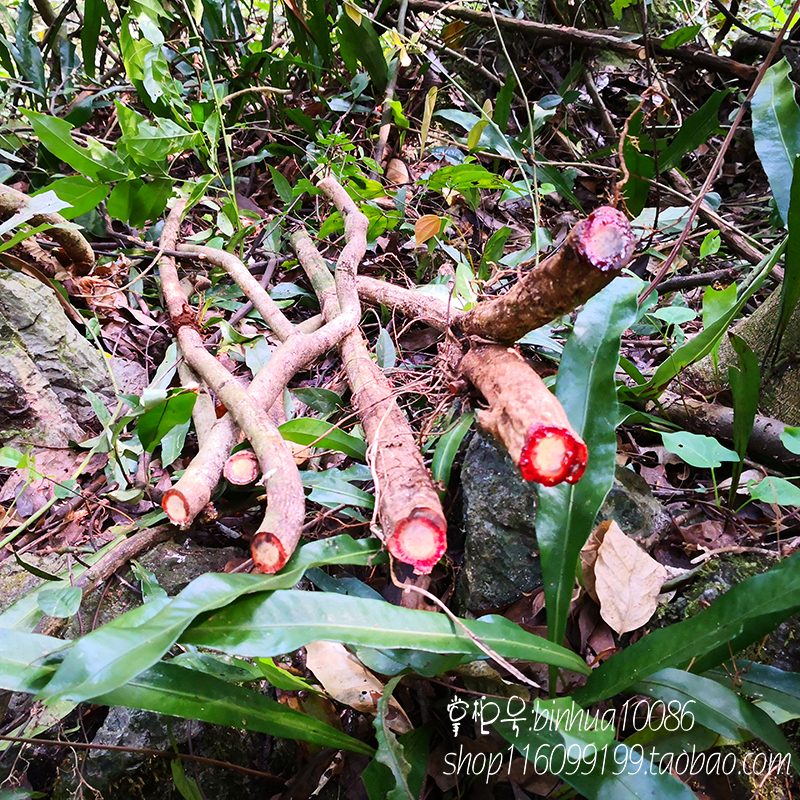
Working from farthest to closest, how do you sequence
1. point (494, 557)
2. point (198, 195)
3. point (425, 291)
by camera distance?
1. point (198, 195)
2. point (425, 291)
3. point (494, 557)

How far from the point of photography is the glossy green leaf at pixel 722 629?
665mm

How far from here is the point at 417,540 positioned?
770mm

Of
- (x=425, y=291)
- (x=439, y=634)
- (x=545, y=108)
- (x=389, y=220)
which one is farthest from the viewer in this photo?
(x=545, y=108)

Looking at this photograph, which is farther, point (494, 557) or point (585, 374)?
point (494, 557)

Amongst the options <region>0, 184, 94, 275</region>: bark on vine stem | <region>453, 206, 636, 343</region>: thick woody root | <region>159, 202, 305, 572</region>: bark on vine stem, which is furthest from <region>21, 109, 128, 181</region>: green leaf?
<region>453, 206, 636, 343</region>: thick woody root

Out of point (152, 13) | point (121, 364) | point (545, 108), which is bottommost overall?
point (121, 364)

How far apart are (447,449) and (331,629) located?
42 cm

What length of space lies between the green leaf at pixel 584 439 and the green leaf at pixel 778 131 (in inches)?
21.0

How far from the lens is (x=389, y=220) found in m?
1.80

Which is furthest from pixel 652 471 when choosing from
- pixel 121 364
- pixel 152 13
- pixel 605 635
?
pixel 152 13

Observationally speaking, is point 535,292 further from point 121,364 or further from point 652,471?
point 121,364

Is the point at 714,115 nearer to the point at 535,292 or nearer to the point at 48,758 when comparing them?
the point at 535,292

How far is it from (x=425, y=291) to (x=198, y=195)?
79 cm

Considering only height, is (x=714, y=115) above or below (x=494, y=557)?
above
